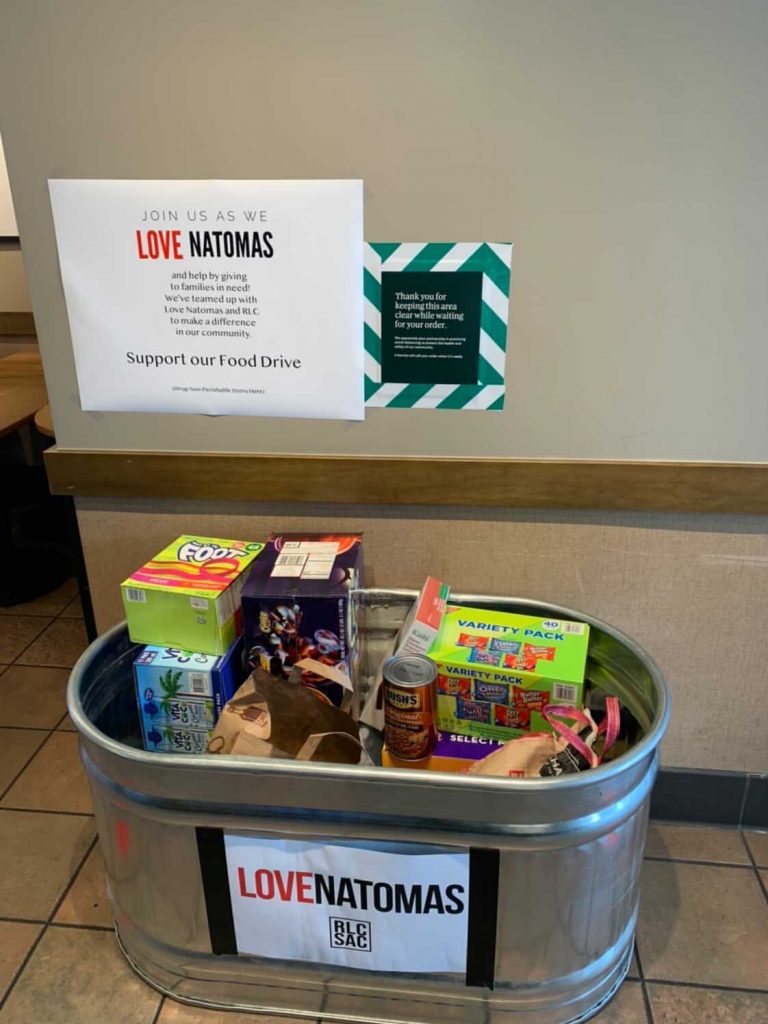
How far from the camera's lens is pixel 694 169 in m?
1.24

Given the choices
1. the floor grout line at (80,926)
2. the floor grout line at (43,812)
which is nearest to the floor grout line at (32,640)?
the floor grout line at (43,812)

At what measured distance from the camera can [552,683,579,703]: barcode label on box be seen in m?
1.29

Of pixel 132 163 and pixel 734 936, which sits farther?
pixel 734 936

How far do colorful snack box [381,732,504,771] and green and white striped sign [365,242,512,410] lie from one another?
1.94 ft

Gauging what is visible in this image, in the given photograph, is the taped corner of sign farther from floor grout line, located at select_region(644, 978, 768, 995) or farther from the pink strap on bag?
floor grout line, located at select_region(644, 978, 768, 995)

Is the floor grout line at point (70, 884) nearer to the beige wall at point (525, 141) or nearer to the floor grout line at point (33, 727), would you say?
the floor grout line at point (33, 727)

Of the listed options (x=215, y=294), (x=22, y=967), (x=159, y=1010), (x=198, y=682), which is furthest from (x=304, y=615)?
(x=22, y=967)

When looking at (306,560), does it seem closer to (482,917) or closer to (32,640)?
(482,917)

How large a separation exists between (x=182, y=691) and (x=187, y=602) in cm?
16

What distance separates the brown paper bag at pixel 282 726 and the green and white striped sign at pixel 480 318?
542 mm

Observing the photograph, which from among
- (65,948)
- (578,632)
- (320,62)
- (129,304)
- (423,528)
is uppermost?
(320,62)

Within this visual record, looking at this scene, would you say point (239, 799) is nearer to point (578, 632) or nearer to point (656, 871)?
point (578, 632)

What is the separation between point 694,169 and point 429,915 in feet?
4.08

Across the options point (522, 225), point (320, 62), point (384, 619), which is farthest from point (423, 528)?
point (320, 62)
